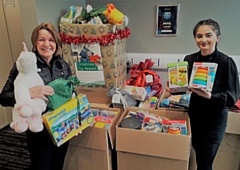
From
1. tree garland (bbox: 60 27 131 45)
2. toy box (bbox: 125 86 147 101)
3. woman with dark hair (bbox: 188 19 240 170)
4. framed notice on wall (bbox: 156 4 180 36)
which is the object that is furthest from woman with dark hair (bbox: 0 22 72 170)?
framed notice on wall (bbox: 156 4 180 36)

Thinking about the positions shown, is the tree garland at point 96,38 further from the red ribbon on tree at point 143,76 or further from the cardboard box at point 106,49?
the red ribbon on tree at point 143,76

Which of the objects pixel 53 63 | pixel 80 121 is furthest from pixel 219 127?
pixel 53 63

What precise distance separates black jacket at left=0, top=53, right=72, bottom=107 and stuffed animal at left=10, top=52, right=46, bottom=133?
0.30 feet

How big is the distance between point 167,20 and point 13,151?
6.23ft

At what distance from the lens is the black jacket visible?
124cm

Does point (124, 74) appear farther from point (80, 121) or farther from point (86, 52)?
point (80, 121)

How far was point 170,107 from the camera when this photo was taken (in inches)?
67.6

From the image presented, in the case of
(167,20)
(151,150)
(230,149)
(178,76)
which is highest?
(167,20)

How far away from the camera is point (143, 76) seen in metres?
1.96

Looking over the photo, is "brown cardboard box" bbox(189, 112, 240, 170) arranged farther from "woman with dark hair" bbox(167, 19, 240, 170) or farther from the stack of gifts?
the stack of gifts

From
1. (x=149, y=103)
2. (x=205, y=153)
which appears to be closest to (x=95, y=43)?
(x=149, y=103)

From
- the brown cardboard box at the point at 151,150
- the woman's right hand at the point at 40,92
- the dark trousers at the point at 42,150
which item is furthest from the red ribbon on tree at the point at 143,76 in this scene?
the woman's right hand at the point at 40,92

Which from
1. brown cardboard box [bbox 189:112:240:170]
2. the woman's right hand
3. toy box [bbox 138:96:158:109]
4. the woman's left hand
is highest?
the woman's right hand

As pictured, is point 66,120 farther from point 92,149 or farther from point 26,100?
point 92,149
